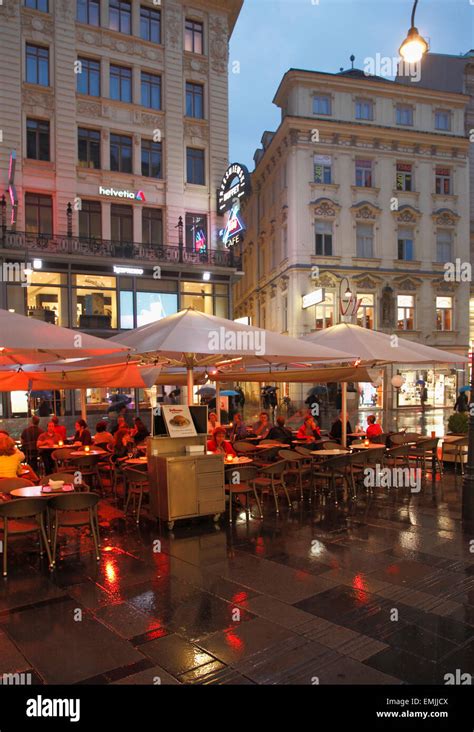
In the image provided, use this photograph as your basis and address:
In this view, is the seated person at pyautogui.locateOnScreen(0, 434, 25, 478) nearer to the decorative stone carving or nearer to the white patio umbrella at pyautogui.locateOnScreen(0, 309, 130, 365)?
the white patio umbrella at pyautogui.locateOnScreen(0, 309, 130, 365)

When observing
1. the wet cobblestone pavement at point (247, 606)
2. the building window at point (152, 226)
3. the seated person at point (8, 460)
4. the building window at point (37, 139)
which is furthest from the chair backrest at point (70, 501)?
the building window at point (37, 139)

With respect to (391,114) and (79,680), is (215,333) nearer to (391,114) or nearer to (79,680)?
(79,680)

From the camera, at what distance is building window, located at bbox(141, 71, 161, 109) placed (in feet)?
93.9

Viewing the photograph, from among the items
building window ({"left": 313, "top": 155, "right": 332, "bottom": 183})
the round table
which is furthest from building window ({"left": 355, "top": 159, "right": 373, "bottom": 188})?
the round table

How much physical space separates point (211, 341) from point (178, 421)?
1.61 m

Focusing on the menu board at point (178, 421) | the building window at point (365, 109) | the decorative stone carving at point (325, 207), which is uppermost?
the building window at point (365, 109)

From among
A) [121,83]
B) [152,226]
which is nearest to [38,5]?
[121,83]

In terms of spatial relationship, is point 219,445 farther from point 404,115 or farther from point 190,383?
point 404,115

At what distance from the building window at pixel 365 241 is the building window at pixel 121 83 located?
15916 mm

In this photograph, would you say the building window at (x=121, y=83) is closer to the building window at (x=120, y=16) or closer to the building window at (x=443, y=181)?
the building window at (x=120, y=16)

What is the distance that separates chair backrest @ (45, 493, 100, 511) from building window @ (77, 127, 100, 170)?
23.7 metres

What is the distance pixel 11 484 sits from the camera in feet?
25.4

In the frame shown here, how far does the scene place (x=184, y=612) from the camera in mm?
5445

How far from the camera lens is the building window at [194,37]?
Answer: 29570 mm
